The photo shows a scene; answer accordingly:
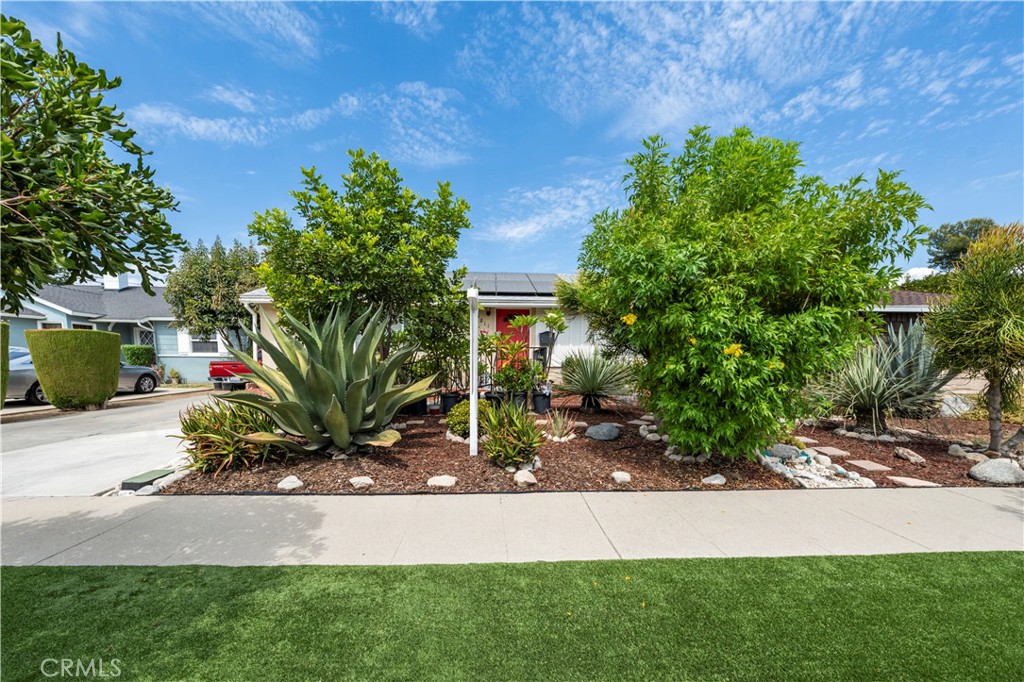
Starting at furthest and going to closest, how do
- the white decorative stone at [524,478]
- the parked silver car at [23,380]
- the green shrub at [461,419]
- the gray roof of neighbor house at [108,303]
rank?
the gray roof of neighbor house at [108,303]
the parked silver car at [23,380]
the green shrub at [461,419]
the white decorative stone at [524,478]

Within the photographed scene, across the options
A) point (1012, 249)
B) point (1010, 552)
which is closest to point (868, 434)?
point (1012, 249)

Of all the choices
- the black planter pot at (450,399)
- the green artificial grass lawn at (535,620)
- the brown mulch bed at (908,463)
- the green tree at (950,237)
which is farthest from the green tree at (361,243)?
the green tree at (950,237)

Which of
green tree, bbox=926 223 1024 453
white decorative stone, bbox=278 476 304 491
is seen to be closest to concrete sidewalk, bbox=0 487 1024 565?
white decorative stone, bbox=278 476 304 491

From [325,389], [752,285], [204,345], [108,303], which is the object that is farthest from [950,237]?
[108,303]

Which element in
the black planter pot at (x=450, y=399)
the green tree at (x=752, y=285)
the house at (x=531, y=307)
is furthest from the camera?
the house at (x=531, y=307)

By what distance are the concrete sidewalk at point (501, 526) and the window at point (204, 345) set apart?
49.9ft

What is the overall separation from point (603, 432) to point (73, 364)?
12.3 metres

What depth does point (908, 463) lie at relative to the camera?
5211mm

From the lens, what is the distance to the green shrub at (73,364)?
9156 mm

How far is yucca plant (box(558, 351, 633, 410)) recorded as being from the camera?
310 inches

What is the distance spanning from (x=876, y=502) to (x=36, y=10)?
26.0 ft

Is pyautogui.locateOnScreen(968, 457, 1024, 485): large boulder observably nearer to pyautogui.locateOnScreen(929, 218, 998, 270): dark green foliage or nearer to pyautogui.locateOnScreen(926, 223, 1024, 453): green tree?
pyautogui.locateOnScreen(926, 223, 1024, 453): green tree

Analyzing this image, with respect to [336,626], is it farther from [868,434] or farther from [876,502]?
[868,434]

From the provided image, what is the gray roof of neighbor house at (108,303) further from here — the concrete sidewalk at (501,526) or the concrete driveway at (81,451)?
the concrete sidewalk at (501,526)
